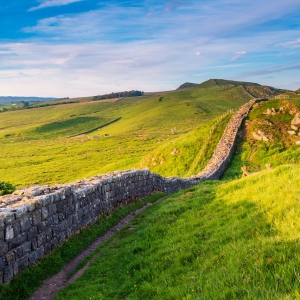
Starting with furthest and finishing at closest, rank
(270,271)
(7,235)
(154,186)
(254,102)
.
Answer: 1. (254,102)
2. (154,186)
3. (7,235)
4. (270,271)

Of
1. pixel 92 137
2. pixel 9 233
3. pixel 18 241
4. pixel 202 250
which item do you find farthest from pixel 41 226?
pixel 92 137

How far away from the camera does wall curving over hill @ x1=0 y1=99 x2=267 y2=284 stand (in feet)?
32.7

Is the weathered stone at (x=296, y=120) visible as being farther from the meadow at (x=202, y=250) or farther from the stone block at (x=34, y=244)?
the stone block at (x=34, y=244)

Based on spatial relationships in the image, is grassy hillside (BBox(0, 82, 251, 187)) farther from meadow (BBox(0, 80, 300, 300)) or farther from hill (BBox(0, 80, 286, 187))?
meadow (BBox(0, 80, 300, 300))

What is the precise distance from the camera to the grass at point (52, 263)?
953 cm

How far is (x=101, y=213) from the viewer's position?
56.5 ft

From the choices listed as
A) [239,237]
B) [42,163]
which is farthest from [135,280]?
[42,163]

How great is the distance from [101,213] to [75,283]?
723cm

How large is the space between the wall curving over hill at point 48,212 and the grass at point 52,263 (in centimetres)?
22

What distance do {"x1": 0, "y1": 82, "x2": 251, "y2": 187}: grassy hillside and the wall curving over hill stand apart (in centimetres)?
2099

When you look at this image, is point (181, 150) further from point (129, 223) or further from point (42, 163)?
point (42, 163)

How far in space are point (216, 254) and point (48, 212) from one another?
660cm

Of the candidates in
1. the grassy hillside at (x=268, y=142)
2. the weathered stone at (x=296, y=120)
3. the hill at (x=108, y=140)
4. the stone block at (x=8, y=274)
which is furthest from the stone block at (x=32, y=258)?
the weathered stone at (x=296, y=120)

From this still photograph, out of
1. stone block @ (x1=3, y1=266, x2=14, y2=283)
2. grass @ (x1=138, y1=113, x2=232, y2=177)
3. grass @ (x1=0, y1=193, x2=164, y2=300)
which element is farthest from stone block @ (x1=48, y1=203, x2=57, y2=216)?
grass @ (x1=138, y1=113, x2=232, y2=177)
